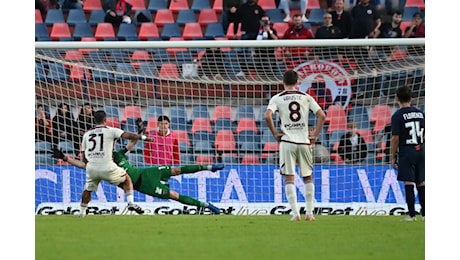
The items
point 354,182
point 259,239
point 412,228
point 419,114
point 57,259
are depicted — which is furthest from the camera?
point 354,182

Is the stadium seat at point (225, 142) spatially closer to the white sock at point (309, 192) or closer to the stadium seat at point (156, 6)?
the white sock at point (309, 192)

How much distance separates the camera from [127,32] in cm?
1531

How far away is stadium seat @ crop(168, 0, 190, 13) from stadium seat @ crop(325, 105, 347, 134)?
5.14 meters

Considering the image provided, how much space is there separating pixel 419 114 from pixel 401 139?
0.33 meters

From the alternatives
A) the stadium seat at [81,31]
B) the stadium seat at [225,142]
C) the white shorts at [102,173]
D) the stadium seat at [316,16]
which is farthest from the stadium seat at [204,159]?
the stadium seat at [81,31]

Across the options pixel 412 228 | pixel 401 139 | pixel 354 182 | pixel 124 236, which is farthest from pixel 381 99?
pixel 124 236

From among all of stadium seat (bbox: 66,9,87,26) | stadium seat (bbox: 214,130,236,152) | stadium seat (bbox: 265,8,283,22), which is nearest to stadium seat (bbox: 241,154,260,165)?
stadium seat (bbox: 214,130,236,152)

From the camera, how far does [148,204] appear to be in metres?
11.3

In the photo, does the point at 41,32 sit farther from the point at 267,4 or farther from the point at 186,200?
the point at 186,200

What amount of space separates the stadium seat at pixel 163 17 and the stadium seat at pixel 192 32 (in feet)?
1.62

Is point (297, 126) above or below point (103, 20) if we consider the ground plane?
below

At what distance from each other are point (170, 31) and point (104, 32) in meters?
1.27

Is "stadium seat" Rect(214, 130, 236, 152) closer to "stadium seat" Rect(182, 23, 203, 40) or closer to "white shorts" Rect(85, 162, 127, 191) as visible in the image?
"white shorts" Rect(85, 162, 127, 191)
